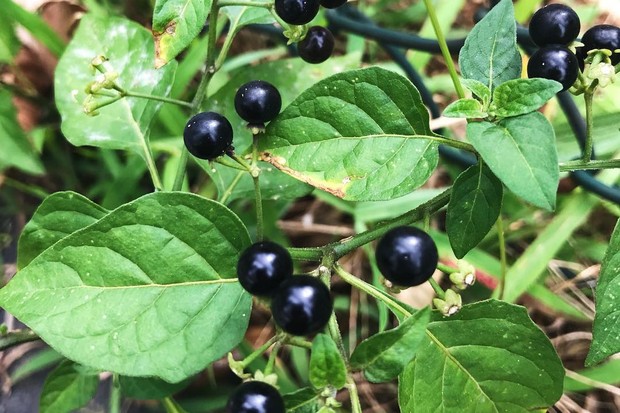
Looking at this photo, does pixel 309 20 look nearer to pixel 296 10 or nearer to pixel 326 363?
pixel 296 10

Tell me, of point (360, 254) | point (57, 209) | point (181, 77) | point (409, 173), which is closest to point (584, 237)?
point (360, 254)

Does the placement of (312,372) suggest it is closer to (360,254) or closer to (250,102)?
(250,102)

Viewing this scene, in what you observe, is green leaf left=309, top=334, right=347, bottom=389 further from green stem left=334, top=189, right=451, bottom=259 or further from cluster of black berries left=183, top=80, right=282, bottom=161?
cluster of black berries left=183, top=80, right=282, bottom=161

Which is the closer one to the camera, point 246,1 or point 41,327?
point 41,327

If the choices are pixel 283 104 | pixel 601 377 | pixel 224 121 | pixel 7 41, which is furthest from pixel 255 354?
pixel 7 41

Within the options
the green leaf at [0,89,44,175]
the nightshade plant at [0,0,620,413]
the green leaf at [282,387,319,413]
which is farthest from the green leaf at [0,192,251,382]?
the green leaf at [0,89,44,175]

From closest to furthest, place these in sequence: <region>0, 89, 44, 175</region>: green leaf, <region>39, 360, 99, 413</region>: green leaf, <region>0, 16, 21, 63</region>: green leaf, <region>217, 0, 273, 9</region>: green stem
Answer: <region>217, 0, 273, 9</region>: green stem < <region>39, 360, 99, 413</region>: green leaf < <region>0, 89, 44, 175</region>: green leaf < <region>0, 16, 21, 63</region>: green leaf

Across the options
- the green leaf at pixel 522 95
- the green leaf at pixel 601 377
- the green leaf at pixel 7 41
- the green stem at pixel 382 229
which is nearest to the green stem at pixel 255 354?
the green stem at pixel 382 229
